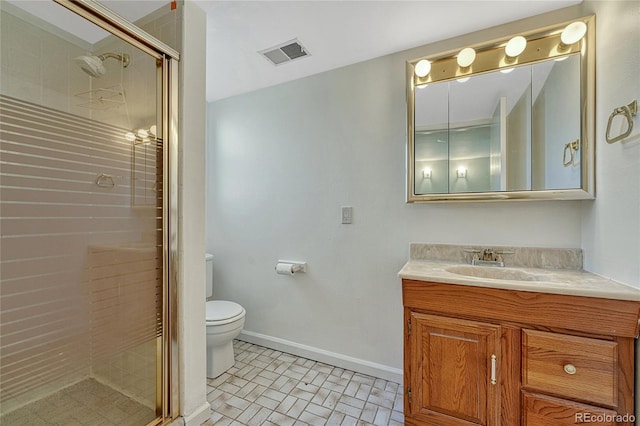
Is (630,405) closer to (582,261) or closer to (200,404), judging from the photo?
(582,261)

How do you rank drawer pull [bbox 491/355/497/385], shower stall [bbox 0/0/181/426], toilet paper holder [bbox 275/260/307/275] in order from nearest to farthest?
shower stall [bbox 0/0/181/426] → drawer pull [bbox 491/355/497/385] → toilet paper holder [bbox 275/260/307/275]

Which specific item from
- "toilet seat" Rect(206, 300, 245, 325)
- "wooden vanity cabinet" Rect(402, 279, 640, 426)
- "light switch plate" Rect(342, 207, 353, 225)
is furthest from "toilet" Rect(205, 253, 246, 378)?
"wooden vanity cabinet" Rect(402, 279, 640, 426)

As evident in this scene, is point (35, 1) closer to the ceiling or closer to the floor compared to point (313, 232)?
closer to the ceiling

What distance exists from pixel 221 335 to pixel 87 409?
0.72 m

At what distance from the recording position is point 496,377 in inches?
46.3

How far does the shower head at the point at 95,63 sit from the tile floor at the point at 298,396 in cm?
192

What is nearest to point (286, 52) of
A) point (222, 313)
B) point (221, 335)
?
point (222, 313)

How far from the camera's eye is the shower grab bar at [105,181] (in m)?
1.19

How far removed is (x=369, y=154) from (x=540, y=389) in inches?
60.3

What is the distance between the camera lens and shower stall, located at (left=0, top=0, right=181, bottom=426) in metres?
1.00

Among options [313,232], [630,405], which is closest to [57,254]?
[313,232]

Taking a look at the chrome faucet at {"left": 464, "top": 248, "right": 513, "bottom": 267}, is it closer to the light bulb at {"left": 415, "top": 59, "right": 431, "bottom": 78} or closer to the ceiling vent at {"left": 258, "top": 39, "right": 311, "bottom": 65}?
the light bulb at {"left": 415, "top": 59, "right": 431, "bottom": 78}

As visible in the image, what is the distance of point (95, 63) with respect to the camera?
1305 mm

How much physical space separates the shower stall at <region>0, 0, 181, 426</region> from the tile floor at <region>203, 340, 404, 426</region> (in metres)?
0.38
